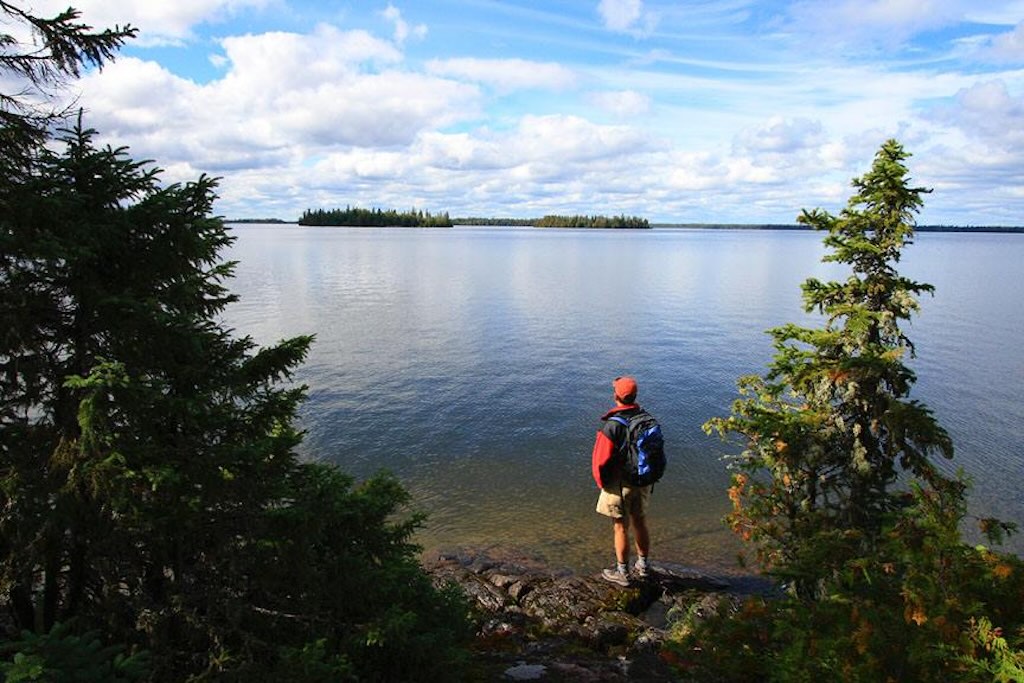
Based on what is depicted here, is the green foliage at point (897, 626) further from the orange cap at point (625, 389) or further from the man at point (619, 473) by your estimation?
the orange cap at point (625, 389)

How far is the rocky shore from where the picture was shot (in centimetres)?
784

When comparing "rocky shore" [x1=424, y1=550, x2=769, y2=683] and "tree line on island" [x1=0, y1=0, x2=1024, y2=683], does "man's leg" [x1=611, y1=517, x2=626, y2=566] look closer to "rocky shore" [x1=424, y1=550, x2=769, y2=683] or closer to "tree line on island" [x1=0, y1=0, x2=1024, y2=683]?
"rocky shore" [x1=424, y1=550, x2=769, y2=683]

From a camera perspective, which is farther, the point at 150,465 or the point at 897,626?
the point at 897,626

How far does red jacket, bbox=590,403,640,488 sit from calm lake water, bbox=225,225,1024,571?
4189 mm

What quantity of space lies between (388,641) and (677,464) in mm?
15113

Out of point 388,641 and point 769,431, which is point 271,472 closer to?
point 388,641

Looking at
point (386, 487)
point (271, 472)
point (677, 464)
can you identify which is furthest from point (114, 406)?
point (677, 464)

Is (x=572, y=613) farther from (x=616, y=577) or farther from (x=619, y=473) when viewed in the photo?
(x=619, y=473)

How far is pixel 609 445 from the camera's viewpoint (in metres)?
10.0

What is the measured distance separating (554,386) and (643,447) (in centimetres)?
1689

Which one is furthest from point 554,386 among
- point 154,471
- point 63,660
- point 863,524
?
point 63,660

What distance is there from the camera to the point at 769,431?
10.0 m

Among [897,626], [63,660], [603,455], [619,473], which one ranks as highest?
[63,660]

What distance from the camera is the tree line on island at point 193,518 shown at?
467 cm
